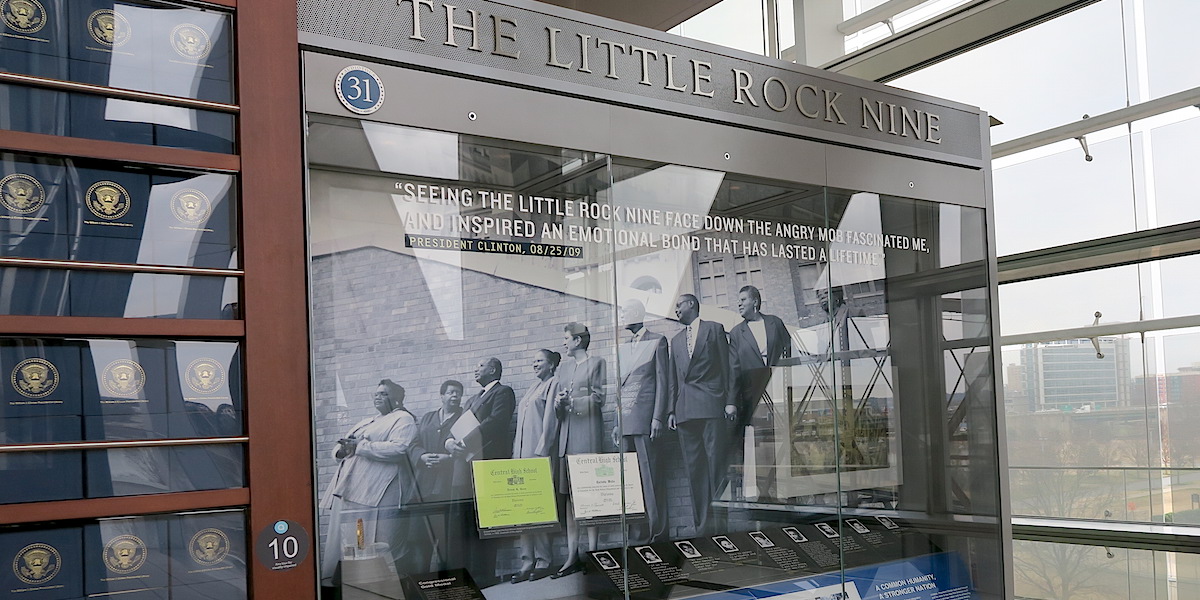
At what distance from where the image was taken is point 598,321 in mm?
3123

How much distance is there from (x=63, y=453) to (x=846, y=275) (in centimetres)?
280

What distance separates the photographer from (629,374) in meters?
3.20

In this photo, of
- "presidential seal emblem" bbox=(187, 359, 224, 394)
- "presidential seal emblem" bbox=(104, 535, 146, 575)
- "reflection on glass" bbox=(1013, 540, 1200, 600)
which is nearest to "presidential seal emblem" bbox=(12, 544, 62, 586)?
"presidential seal emblem" bbox=(104, 535, 146, 575)

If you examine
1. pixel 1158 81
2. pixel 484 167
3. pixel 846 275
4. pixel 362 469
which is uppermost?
pixel 1158 81

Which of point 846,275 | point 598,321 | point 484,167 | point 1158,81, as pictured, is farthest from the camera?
point 1158,81

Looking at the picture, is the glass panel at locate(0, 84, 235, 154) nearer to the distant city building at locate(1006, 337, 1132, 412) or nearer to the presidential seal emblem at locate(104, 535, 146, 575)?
the presidential seal emblem at locate(104, 535, 146, 575)

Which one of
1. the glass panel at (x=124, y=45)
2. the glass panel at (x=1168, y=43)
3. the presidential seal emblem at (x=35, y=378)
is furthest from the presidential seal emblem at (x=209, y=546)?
the glass panel at (x=1168, y=43)

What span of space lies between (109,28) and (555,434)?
1.67 m

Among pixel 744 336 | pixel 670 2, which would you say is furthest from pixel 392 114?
pixel 670 2

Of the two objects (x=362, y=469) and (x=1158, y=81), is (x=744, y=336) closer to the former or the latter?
(x=362, y=469)

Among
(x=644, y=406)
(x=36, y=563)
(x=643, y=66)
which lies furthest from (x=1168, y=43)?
(x=36, y=563)

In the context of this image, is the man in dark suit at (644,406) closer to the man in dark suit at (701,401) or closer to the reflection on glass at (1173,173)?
the man in dark suit at (701,401)

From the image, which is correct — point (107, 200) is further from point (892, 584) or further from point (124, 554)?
point (892, 584)

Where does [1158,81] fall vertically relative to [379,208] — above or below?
above
